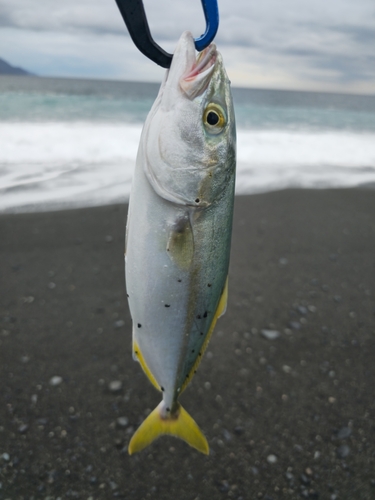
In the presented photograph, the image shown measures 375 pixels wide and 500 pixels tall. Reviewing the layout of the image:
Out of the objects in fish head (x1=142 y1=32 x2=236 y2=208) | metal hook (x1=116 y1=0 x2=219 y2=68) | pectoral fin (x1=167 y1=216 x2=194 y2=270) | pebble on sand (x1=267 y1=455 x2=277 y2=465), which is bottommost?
pebble on sand (x1=267 y1=455 x2=277 y2=465)

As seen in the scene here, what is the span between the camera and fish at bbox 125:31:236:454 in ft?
4.98

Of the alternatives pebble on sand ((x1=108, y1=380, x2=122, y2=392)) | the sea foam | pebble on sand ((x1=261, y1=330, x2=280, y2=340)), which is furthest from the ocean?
pebble on sand ((x1=261, y1=330, x2=280, y2=340))

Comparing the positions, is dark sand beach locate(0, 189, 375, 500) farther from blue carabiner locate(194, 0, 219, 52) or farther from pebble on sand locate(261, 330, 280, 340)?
blue carabiner locate(194, 0, 219, 52)

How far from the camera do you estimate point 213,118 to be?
1542mm

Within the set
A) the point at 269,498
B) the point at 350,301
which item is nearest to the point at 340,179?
the point at 350,301

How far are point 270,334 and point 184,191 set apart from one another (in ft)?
9.14

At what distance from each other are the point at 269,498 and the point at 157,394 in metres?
1.08

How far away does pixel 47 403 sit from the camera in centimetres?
316

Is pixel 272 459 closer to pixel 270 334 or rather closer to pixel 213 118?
pixel 270 334

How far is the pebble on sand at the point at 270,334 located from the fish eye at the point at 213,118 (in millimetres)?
2793

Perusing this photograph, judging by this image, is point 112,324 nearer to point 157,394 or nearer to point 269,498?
point 157,394

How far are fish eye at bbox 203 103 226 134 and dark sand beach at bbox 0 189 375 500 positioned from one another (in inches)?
89.5

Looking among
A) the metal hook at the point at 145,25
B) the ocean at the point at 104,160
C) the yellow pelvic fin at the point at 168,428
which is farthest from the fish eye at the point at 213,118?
the ocean at the point at 104,160

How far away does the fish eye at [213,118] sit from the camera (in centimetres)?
154
